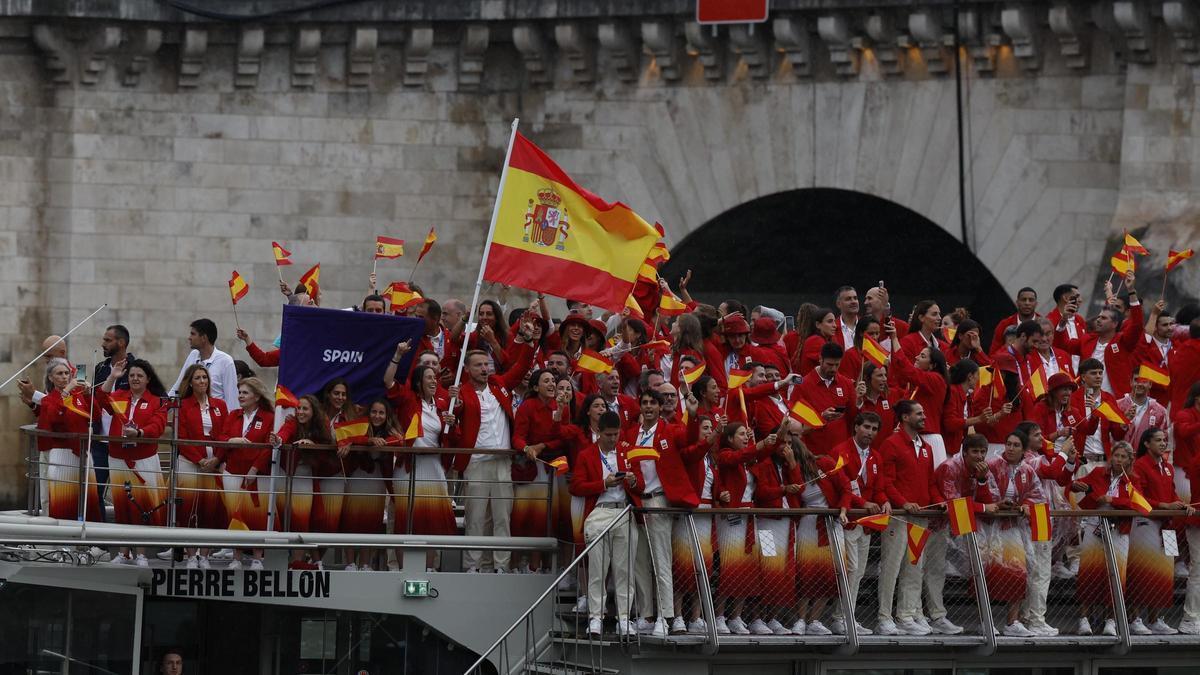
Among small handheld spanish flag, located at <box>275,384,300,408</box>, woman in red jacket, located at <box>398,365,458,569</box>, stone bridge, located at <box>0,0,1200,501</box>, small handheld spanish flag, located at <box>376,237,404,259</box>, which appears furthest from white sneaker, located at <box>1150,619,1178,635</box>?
stone bridge, located at <box>0,0,1200,501</box>

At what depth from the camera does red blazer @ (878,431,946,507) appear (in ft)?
62.1

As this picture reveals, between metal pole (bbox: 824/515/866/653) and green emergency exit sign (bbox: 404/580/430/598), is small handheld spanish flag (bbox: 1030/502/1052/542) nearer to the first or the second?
metal pole (bbox: 824/515/866/653)

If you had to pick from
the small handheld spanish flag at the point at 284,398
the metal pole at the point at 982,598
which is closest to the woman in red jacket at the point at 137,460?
the small handheld spanish flag at the point at 284,398

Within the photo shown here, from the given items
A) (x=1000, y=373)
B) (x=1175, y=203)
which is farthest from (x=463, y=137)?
(x=1000, y=373)

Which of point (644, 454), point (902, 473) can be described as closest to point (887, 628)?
point (902, 473)

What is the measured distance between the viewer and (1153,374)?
20.8m

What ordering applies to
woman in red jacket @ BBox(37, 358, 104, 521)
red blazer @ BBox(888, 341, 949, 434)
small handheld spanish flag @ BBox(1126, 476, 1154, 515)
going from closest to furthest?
woman in red jacket @ BBox(37, 358, 104, 521) < small handheld spanish flag @ BBox(1126, 476, 1154, 515) < red blazer @ BBox(888, 341, 949, 434)

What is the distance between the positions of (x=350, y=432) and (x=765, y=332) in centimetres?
411

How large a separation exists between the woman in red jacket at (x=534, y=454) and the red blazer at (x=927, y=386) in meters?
3.02

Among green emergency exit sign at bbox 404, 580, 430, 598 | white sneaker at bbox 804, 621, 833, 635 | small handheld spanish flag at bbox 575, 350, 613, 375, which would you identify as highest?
small handheld spanish flag at bbox 575, 350, 613, 375

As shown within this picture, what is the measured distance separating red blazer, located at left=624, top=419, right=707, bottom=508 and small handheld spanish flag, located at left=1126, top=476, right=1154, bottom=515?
152 inches

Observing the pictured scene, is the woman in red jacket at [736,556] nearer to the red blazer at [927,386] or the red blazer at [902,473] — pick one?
the red blazer at [902,473]

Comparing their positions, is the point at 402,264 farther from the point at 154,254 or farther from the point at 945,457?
the point at 945,457

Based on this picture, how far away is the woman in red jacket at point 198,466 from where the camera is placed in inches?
760
